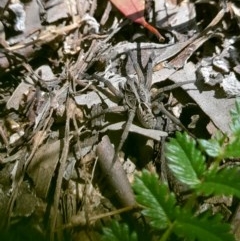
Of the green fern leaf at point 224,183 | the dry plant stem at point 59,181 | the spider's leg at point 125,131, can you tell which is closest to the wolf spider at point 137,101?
the spider's leg at point 125,131

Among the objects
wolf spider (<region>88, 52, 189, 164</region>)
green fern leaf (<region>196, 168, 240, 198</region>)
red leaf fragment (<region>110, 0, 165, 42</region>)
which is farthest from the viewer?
red leaf fragment (<region>110, 0, 165, 42</region>)

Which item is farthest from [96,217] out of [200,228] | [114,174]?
[200,228]

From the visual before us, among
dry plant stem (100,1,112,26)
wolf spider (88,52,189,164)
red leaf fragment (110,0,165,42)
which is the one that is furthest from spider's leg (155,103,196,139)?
dry plant stem (100,1,112,26)

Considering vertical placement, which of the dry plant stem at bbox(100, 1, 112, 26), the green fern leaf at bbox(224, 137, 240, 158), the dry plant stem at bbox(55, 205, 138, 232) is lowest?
the dry plant stem at bbox(55, 205, 138, 232)

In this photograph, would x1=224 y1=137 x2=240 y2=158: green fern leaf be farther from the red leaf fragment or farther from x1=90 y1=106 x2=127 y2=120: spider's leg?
the red leaf fragment

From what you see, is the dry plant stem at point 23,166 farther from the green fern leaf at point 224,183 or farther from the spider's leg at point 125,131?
the green fern leaf at point 224,183

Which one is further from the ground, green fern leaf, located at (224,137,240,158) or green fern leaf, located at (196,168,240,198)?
green fern leaf, located at (224,137,240,158)

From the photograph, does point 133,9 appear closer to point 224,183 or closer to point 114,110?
point 114,110
